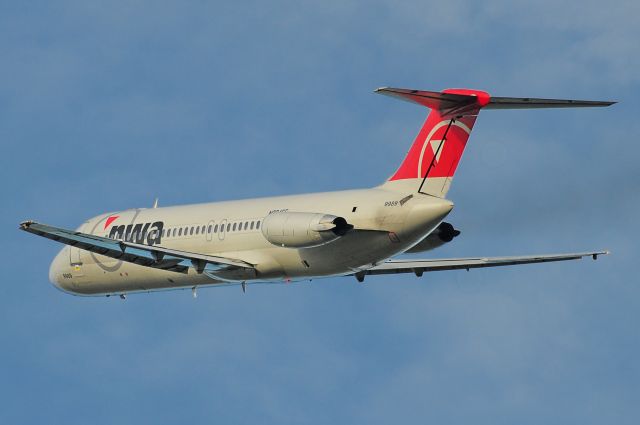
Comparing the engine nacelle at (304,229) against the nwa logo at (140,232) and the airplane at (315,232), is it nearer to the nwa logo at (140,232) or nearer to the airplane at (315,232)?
the airplane at (315,232)

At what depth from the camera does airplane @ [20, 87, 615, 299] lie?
1826 inches

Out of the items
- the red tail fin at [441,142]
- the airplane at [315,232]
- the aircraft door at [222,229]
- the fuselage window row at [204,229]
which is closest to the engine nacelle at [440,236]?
the airplane at [315,232]

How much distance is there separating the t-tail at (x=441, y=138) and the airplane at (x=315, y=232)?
0.03 meters

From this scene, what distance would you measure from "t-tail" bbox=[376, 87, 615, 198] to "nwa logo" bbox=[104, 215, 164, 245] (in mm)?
9871

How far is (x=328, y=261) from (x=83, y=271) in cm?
1145

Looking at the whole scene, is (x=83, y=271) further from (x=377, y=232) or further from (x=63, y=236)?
(x=377, y=232)

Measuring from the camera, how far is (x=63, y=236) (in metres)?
47.2

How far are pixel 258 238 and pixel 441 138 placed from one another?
7.18 m

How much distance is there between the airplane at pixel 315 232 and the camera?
4638 centimetres

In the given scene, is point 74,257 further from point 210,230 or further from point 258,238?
point 258,238

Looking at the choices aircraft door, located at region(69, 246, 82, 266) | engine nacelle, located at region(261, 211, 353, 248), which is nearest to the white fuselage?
aircraft door, located at region(69, 246, 82, 266)

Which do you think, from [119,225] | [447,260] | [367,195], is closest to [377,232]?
[367,195]

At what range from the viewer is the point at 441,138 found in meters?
46.8

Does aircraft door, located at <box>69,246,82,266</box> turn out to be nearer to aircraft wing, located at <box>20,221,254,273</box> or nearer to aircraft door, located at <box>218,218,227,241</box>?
aircraft wing, located at <box>20,221,254,273</box>
